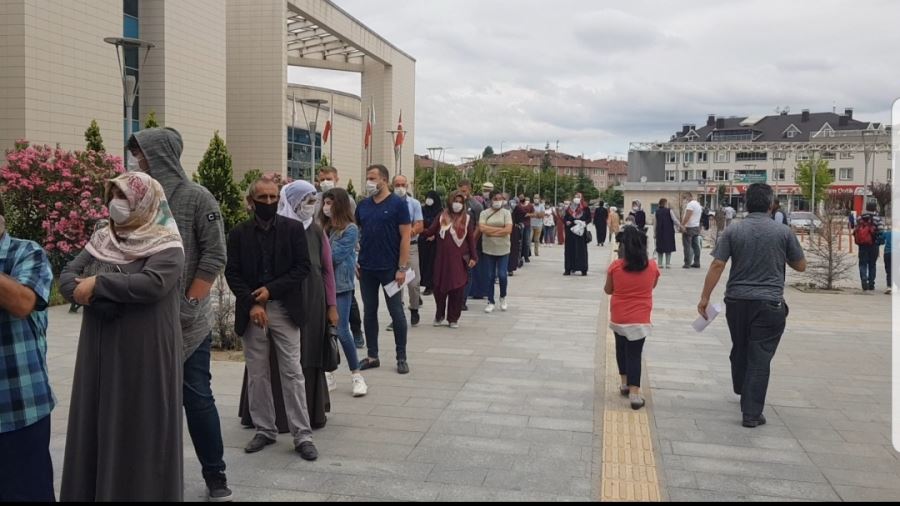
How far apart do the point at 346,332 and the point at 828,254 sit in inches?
465

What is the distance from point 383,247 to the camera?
7.48 metres

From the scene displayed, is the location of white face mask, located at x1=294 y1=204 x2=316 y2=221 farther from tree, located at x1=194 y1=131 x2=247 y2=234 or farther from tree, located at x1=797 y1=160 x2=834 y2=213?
tree, located at x1=797 y1=160 x2=834 y2=213

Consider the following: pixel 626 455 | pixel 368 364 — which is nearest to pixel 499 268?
pixel 368 364

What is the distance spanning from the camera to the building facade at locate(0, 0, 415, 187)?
78.0 ft

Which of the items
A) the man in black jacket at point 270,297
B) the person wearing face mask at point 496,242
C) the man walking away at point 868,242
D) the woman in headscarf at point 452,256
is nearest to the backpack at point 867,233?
the man walking away at point 868,242

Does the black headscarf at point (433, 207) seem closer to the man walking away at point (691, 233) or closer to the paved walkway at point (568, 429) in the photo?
the paved walkway at point (568, 429)

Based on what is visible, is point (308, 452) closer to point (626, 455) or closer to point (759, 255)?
point (626, 455)

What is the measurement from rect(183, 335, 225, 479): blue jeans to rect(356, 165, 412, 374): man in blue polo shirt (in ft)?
10.6

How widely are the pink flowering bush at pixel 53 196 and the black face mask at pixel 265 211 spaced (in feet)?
30.9

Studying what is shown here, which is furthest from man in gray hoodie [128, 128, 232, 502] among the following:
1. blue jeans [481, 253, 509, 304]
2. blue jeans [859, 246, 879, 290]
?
blue jeans [859, 246, 879, 290]

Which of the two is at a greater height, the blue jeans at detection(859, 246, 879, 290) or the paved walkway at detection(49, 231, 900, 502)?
the blue jeans at detection(859, 246, 879, 290)

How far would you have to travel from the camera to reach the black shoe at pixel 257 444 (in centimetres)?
512

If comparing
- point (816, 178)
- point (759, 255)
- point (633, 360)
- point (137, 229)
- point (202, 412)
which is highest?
point (816, 178)

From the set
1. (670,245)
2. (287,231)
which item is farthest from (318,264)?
(670,245)
